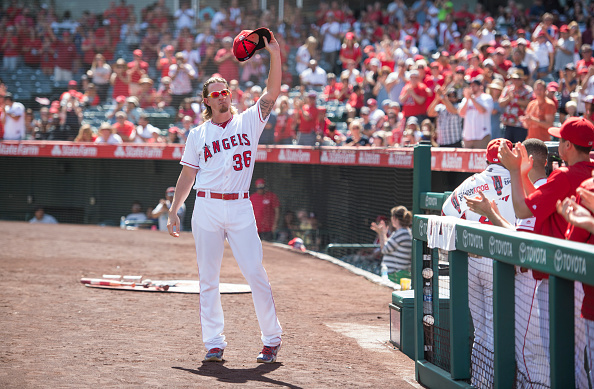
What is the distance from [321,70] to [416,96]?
12.9ft

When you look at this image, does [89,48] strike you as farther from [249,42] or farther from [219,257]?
[219,257]

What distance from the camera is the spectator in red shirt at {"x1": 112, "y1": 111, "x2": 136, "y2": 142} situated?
1582 cm

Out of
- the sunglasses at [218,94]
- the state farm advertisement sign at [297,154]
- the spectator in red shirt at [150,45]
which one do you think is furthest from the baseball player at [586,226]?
the spectator in red shirt at [150,45]

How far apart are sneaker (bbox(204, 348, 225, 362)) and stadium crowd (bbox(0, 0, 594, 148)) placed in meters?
5.93

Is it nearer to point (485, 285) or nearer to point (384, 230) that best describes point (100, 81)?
point (384, 230)

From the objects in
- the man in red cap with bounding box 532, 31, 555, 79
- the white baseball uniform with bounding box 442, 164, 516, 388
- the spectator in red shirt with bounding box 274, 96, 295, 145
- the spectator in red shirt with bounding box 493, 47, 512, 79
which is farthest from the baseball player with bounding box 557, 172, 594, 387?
the spectator in red shirt with bounding box 274, 96, 295, 145

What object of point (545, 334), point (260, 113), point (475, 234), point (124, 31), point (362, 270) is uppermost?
point (124, 31)

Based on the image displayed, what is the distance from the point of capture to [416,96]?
501 inches

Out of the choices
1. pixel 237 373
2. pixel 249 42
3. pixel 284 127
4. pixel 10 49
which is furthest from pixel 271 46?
pixel 10 49

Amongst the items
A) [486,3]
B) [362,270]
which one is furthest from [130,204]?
[486,3]

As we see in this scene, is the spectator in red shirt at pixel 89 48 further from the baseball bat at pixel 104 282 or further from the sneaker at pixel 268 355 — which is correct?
the sneaker at pixel 268 355

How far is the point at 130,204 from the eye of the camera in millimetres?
16516

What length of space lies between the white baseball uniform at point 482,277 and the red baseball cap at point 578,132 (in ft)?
2.97

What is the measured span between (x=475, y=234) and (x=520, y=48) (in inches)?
364
